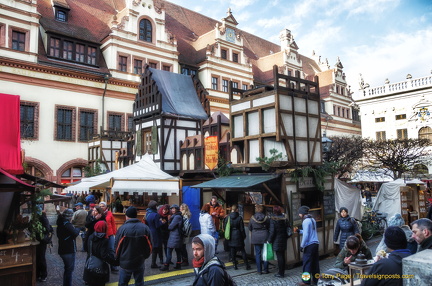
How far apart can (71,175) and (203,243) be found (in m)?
22.6

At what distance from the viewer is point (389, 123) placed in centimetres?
3219

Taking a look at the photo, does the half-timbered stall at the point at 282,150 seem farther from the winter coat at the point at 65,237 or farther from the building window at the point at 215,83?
the building window at the point at 215,83

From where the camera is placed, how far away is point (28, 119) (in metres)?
22.5

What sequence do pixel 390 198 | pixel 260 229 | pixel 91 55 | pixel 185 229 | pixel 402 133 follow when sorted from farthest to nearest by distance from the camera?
1. pixel 402 133
2. pixel 91 55
3. pixel 390 198
4. pixel 185 229
5. pixel 260 229

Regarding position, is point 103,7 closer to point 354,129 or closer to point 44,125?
point 44,125

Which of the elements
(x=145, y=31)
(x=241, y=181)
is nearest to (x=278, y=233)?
(x=241, y=181)

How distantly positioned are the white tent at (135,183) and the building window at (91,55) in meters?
14.3

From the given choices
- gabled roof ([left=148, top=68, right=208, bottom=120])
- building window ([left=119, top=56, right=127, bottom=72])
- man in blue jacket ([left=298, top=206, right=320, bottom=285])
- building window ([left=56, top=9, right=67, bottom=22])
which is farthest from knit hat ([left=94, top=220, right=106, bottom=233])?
building window ([left=56, top=9, right=67, bottom=22])

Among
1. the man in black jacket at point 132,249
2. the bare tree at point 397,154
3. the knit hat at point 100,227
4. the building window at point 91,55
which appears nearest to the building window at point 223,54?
the building window at point 91,55

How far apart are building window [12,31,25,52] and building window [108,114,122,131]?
23.7 feet

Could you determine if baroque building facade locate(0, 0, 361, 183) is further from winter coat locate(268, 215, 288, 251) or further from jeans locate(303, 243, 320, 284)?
jeans locate(303, 243, 320, 284)

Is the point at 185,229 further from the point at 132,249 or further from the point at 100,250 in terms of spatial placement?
the point at 132,249

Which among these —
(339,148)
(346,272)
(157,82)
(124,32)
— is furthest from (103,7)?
(346,272)

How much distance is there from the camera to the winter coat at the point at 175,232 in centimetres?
902
